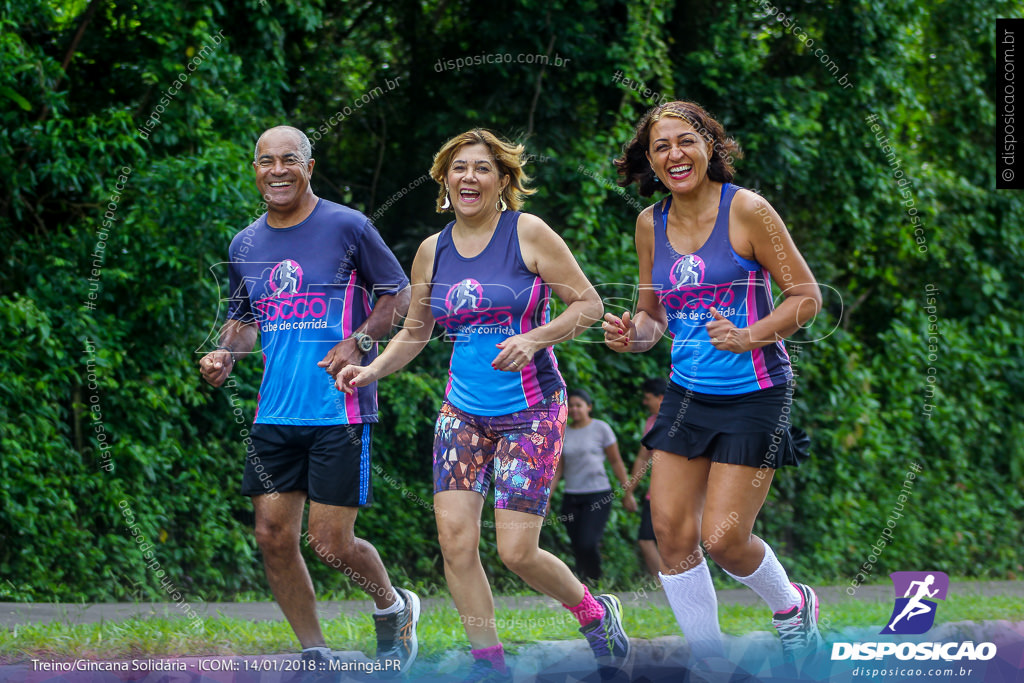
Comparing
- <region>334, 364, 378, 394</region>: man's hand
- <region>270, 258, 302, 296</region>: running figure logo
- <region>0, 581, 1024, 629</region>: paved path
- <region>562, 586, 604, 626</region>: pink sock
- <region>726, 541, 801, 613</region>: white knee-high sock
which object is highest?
<region>270, 258, 302, 296</region>: running figure logo

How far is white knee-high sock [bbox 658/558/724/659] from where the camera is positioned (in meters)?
3.95

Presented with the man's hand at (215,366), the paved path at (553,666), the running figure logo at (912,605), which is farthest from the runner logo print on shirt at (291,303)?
the running figure logo at (912,605)

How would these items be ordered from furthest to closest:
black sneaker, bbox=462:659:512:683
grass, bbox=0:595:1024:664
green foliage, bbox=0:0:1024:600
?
green foliage, bbox=0:0:1024:600, grass, bbox=0:595:1024:664, black sneaker, bbox=462:659:512:683

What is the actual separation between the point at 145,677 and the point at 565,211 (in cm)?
504

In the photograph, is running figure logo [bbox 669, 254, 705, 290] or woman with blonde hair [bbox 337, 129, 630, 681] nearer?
woman with blonde hair [bbox 337, 129, 630, 681]

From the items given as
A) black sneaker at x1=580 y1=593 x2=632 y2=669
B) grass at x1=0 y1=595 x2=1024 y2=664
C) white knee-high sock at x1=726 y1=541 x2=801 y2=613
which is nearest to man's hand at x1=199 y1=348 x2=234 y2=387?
grass at x1=0 y1=595 x2=1024 y2=664

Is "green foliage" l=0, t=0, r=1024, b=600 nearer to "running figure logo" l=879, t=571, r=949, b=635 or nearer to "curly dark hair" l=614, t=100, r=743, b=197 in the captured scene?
"curly dark hair" l=614, t=100, r=743, b=197

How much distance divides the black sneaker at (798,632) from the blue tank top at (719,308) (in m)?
0.94

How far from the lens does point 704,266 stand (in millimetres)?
3834

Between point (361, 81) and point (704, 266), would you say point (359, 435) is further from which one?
point (361, 81)

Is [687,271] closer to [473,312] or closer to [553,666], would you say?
[473,312]

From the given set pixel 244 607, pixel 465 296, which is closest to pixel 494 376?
pixel 465 296

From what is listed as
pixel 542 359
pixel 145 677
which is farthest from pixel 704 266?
pixel 145 677

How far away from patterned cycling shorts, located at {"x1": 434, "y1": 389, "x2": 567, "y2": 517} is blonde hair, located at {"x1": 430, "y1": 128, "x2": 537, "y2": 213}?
85 cm
